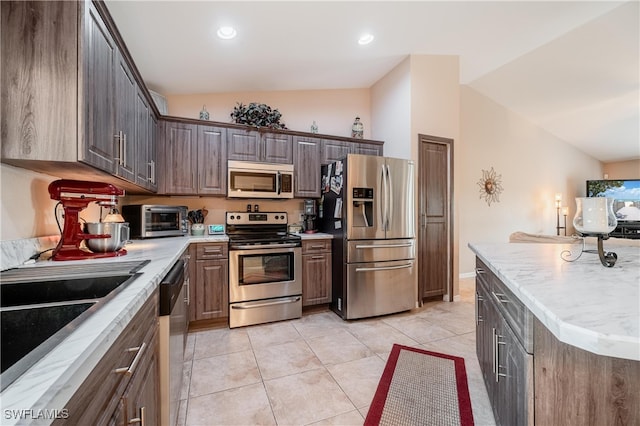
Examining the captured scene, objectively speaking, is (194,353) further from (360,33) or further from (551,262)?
(360,33)

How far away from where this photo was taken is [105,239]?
162 cm

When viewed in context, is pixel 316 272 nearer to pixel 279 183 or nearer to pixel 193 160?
pixel 279 183

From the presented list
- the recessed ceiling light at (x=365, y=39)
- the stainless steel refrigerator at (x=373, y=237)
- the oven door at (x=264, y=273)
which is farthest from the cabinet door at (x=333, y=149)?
the oven door at (x=264, y=273)

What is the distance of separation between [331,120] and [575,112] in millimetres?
A: 5310

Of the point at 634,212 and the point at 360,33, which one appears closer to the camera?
the point at 360,33

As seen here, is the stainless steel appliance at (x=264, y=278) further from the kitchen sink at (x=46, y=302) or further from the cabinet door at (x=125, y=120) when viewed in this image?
the kitchen sink at (x=46, y=302)

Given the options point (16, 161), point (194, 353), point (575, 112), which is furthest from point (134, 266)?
point (575, 112)

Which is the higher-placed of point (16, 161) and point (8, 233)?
point (16, 161)

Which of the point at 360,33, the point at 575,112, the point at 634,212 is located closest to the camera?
the point at 360,33

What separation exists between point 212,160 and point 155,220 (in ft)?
2.90

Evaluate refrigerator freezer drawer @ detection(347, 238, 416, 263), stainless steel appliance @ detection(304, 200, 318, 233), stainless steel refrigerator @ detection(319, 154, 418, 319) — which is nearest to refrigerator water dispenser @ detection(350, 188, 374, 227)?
stainless steel refrigerator @ detection(319, 154, 418, 319)

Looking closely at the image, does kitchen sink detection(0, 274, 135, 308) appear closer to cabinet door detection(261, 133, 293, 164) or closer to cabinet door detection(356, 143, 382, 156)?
cabinet door detection(261, 133, 293, 164)

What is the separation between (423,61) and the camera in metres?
3.52

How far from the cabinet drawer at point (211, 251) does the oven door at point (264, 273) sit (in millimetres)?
90
